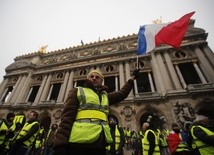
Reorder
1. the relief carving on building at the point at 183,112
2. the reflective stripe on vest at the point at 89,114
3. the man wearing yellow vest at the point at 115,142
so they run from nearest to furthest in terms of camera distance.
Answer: the reflective stripe on vest at the point at 89,114 → the man wearing yellow vest at the point at 115,142 → the relief carving on building at the point at 183,112

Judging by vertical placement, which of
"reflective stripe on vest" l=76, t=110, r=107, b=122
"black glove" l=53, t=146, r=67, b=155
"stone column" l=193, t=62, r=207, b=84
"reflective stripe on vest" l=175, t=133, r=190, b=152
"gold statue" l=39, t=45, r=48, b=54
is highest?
"gold statue" l=39, t=45, r=48, b=54

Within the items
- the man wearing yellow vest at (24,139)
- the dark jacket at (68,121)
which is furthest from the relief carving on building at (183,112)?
the dark jacket at (68,121)

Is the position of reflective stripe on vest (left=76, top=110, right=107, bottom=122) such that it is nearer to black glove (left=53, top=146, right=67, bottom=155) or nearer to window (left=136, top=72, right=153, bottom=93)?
black glove (left=53, top=146, right=67, bottom=155)

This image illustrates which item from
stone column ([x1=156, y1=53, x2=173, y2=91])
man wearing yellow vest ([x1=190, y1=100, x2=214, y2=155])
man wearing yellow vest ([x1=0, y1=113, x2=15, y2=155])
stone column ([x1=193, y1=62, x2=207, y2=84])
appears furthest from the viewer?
stone column ([x1=156, y1=53, x2=173, y2=91])

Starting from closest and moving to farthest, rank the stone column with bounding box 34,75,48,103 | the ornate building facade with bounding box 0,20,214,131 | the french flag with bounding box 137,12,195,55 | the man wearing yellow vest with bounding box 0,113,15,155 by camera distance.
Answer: the man wearing yellow vest with bounding box 0,113,15,155 → the french flag with bounding box 137,12,195,55 → the ornate building facade with bounding box 0,20,214,131 → the stone column with bounding box 34,75,48,103

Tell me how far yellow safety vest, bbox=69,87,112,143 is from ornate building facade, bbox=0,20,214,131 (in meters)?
11.6

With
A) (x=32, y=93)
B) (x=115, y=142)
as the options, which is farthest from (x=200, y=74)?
(x=32, y=93)

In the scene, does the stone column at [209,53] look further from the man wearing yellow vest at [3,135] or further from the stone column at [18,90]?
the stone column at [18,90]

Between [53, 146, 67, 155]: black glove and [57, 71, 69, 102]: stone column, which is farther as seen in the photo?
[57, 71, 69, 102]: stone column

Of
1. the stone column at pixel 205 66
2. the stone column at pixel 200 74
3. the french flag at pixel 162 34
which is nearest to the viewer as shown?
the french flag at pixel 162 34

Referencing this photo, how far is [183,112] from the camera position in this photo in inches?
484

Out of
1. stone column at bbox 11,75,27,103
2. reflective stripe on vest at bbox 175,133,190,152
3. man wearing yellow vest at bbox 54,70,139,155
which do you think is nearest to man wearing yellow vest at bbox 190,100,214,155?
reflective stripe on vest at bbox 175,133,190,152

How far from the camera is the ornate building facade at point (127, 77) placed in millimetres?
13328

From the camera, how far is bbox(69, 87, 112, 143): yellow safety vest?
184cm
